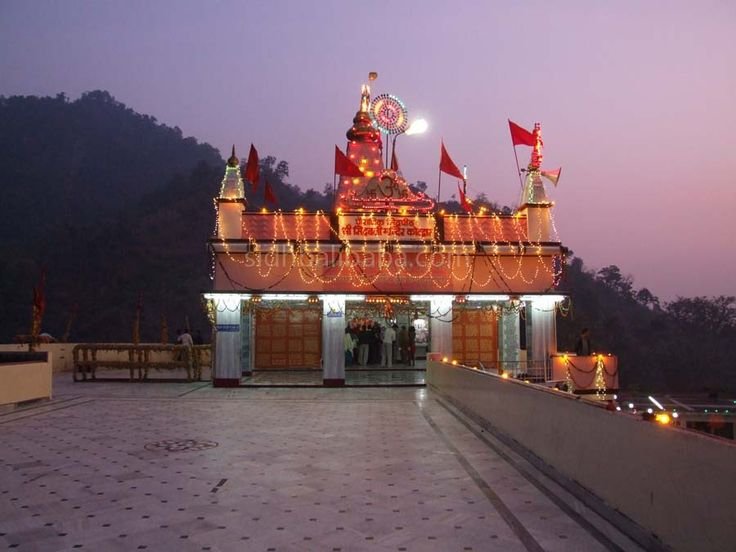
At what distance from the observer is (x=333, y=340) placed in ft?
60.4

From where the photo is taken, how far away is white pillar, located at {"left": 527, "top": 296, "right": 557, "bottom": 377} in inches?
727

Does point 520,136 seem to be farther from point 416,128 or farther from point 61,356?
point 61,356

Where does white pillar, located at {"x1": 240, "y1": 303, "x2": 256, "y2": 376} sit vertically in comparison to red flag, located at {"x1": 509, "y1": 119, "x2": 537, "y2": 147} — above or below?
below

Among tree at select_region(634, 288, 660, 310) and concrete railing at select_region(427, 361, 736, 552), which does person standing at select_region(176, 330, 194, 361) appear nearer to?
concrete railing at select_region(427, 361, 736, 552)

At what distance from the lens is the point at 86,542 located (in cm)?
512

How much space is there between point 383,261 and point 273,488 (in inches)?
484

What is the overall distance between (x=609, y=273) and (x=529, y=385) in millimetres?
75645

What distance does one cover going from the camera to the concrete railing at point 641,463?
3.99m

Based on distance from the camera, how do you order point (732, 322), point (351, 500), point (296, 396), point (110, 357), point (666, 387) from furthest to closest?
1. point (732, 322)
2. point (666, 387)
3. point (110, 357)
4. point (296, 396)
5. point (351, 500)

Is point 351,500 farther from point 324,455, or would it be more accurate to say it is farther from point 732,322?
point 732,322

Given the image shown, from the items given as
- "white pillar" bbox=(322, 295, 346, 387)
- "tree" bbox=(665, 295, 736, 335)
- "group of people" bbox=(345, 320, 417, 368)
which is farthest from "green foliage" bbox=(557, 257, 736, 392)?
"white pillar" bbox=(322, 295, 346, 387)

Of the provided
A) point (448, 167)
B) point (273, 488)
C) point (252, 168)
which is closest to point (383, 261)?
point (448, 167)

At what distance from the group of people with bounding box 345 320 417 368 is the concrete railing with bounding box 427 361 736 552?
15.5 m

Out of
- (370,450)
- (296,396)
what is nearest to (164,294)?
(296,396)
